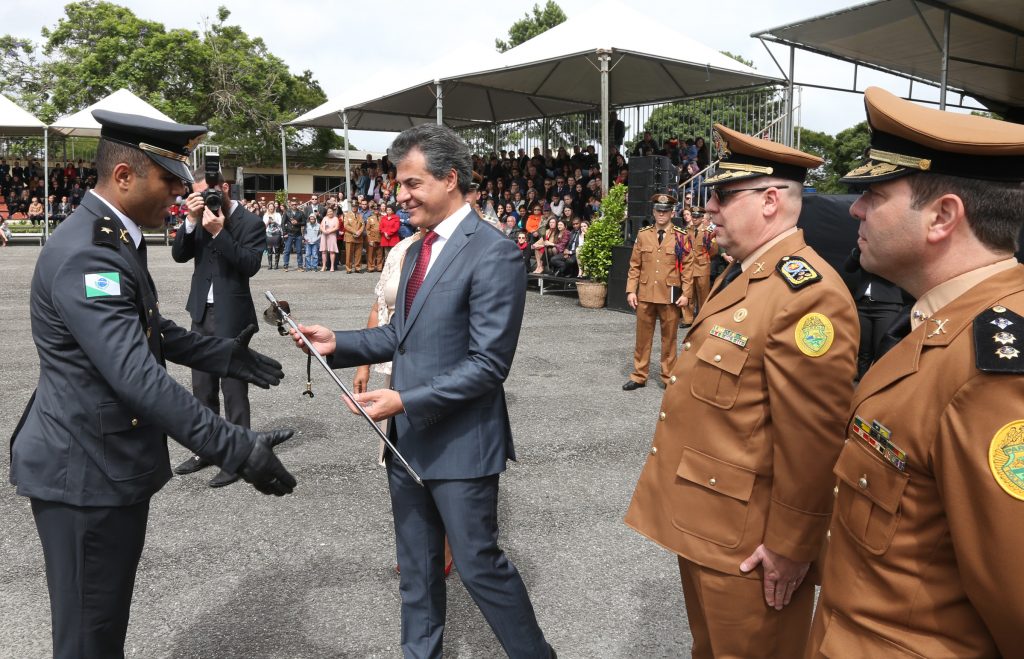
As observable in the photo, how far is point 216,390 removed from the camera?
5.18 m

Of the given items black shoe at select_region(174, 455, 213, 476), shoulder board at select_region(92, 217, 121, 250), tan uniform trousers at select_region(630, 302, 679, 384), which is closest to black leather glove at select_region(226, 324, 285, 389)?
shoulder board at select_region(92, 217, 121, 250)

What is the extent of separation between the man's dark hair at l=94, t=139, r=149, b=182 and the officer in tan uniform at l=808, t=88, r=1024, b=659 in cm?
192

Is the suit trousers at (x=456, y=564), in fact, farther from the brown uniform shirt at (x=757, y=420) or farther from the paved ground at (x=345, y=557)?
the brown uniform shirt at (x=757, y=420)

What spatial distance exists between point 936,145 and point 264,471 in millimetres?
1799

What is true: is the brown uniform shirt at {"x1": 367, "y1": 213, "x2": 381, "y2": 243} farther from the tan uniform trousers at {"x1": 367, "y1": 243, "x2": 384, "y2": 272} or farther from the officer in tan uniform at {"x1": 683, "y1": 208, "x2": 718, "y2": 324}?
the officer in tan uniform at {"x1": 683, "y1": 208, "x2": 718, "y2": 324}

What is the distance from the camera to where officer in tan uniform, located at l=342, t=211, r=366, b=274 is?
66.5 ft

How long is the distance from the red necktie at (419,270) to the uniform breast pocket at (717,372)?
1.01 meters

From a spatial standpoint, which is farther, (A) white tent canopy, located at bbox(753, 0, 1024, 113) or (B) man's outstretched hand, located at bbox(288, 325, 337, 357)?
(A) white tent canopy, located at bbox(753, 0, 1024, 113)

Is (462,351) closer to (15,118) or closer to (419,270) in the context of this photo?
(419,270)

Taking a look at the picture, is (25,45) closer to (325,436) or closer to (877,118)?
(325,436)

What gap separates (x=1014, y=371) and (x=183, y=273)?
19.1m

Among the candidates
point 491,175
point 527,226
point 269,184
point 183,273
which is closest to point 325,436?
point 527,226

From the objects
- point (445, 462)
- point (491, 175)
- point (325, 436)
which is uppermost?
point (491, 175)

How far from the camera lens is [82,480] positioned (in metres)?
2.12
